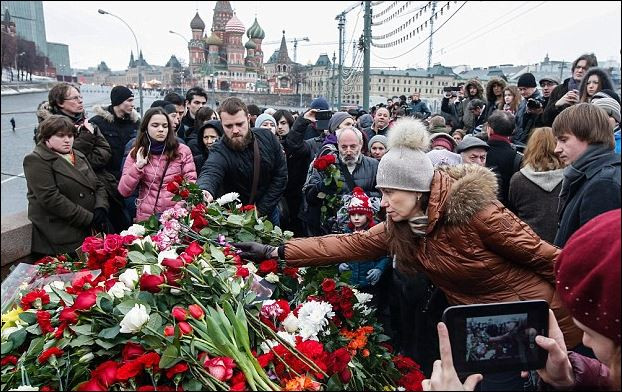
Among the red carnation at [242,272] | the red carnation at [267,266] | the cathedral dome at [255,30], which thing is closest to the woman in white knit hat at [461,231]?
the red carnation at [267,266]

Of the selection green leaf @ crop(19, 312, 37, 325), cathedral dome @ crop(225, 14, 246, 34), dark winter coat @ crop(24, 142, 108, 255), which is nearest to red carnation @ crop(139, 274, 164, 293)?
green leaf @ crop(19, 312, 37, 325)

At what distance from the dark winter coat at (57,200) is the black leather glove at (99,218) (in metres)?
0.03

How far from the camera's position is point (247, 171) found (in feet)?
11.7

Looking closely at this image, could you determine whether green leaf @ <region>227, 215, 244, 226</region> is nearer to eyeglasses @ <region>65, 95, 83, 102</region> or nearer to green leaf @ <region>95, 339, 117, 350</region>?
green leaf @ <region>95, 339, 117, 350</region>

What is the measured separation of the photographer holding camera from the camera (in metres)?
5.68

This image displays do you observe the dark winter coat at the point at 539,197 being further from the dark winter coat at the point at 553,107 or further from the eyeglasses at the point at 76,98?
the eyeglasses at the point at 76,98

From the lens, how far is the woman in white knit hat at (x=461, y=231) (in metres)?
1.98

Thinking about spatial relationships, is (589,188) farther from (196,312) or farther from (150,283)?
(150,283)

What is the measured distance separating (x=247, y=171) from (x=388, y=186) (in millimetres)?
1693

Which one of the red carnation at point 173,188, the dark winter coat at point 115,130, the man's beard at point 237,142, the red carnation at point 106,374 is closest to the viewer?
the red carnation at point 106,374

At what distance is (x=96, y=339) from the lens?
160 centimetres

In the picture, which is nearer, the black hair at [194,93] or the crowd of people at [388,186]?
the crowd of people at [388,186]

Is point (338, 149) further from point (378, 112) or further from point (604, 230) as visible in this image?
point (604, 230)

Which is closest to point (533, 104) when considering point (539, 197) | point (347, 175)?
point (539, 197)
